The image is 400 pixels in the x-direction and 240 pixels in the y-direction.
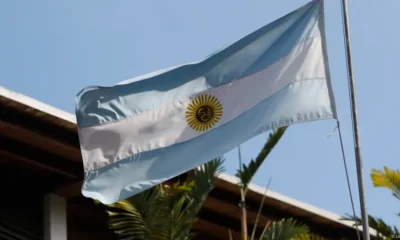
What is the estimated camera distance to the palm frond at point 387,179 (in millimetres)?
12695

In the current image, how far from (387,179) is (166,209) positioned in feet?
8.04

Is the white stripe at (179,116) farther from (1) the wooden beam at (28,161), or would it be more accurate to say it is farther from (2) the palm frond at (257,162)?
(1) the wooden beam at (28,161)

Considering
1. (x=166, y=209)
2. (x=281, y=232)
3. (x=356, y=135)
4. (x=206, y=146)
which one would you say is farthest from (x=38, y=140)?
(x=356, y=135)

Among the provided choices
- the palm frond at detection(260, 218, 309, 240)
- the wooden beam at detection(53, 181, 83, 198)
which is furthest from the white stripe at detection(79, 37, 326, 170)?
the wooden beam at detection(53, 181, 83, 198)

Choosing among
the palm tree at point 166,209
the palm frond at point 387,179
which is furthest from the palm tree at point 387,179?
the palm tree at point 166,209

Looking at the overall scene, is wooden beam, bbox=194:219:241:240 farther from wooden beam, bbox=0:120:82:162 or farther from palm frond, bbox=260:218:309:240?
palm frond, bbox=260:218:309:240

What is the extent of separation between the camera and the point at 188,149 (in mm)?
10430

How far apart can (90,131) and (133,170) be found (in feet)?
1.77

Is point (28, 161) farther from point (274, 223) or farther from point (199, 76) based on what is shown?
point (199, 76)

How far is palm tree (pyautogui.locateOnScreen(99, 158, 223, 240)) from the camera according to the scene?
12484mm

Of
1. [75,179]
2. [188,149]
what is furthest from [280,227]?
[75,179]

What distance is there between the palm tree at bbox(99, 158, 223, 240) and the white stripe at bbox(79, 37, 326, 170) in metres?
2.14

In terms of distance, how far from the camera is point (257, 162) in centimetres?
1342

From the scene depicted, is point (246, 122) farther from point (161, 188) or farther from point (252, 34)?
point (161, 188)
